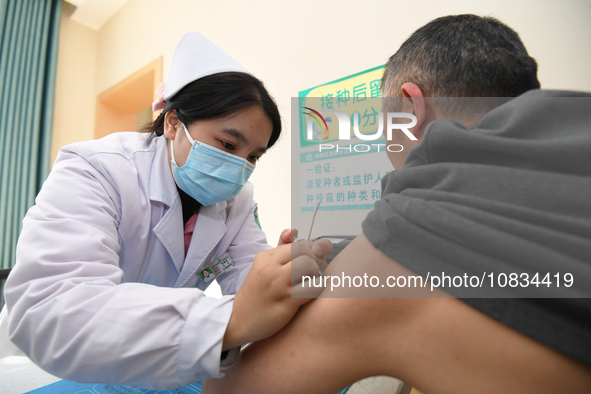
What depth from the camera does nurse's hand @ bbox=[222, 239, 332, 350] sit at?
1.79 feet

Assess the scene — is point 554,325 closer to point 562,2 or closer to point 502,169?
point 502,169

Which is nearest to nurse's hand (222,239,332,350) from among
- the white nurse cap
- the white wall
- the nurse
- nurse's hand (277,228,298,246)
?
the nurse

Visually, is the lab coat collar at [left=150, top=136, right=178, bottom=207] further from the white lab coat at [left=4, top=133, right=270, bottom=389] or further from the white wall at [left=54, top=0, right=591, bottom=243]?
the white wall at [left=54, top=0, right=591, bottom=243]

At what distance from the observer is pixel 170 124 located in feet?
3.91

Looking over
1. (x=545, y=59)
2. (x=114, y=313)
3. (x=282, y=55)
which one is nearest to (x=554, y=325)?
(x=114, y=313)

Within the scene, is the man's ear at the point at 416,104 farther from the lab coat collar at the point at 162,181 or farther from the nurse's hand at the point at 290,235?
the lab coat collar at the point at 162,181

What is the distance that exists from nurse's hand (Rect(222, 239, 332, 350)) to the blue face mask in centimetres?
55

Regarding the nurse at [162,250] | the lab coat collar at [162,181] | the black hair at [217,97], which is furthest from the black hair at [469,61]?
the lab coat collar at [162,181]

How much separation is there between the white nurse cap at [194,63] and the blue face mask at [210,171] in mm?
167

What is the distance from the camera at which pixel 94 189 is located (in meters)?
0.87

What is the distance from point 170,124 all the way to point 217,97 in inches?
9.9

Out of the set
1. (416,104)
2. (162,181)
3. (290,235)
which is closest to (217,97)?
(162,181)

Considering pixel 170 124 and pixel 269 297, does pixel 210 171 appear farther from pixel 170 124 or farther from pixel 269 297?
pixel 269 297

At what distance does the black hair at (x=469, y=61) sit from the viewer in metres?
0.64
